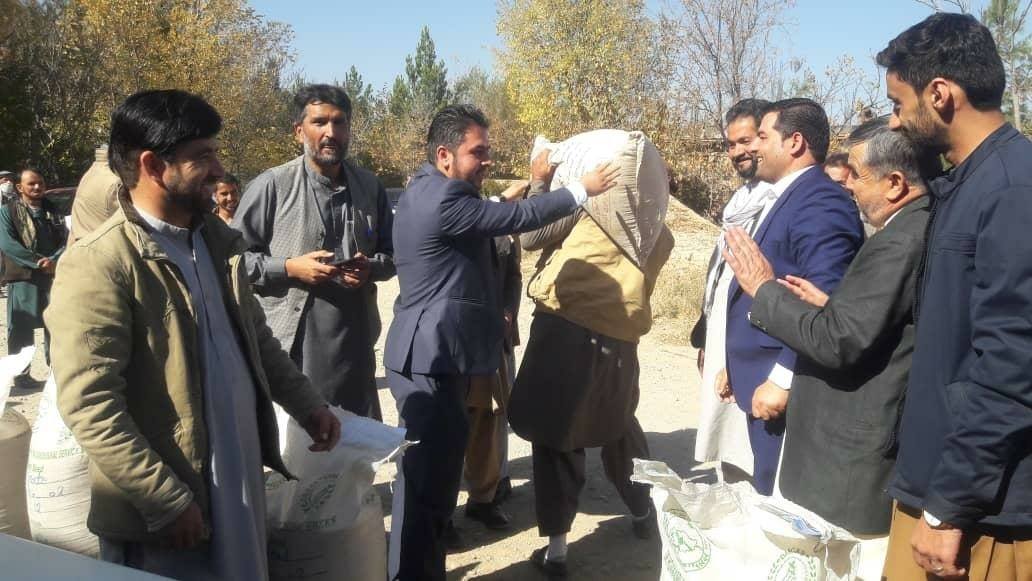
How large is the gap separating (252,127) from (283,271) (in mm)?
25690

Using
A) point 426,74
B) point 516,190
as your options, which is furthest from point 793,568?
point 426,74

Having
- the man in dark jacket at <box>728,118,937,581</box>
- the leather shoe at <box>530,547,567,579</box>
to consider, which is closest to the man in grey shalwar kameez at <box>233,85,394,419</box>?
the leather shoe at <box>530,547,567,579</box>

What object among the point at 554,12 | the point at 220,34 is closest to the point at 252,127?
→ the point at 220,34

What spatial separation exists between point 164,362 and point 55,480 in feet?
3.59

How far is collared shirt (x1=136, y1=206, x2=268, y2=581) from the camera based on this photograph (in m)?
2.14

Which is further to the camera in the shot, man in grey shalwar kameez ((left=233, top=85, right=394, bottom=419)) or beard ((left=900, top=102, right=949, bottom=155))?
man in grey shalwar kameez ((left=233, top=85, right=394, bottom=419))

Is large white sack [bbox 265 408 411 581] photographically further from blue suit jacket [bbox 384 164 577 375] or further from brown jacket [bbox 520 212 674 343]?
brown jacket [bbox 520 212 674 343]

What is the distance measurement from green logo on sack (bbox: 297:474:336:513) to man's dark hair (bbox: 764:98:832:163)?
202 centimetres

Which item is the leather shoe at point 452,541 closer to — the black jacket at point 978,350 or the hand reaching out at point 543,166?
the hand reaching out at point 543,166

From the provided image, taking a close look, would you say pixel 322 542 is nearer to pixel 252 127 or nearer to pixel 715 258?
pixel 715 258

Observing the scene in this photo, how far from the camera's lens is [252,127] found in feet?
89.8

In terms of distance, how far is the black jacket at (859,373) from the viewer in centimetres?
224

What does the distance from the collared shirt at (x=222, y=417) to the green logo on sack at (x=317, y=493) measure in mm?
250

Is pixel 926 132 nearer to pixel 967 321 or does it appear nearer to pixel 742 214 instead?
pixel 967 321
